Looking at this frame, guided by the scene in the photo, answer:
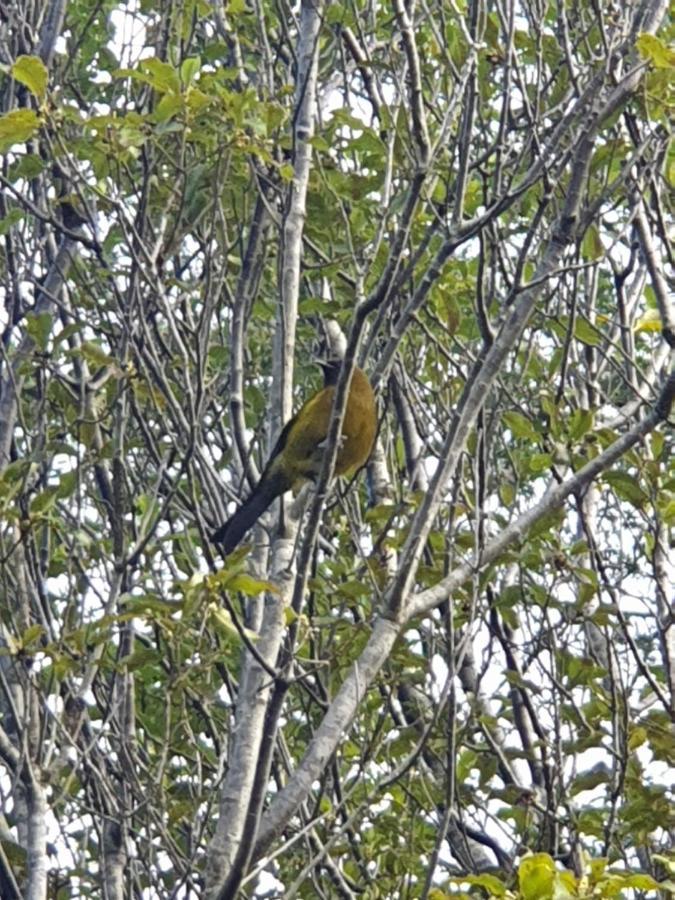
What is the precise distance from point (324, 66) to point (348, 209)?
43.8 inches

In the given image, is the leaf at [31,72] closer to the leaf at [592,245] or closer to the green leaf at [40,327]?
the green leaf at [40,327]

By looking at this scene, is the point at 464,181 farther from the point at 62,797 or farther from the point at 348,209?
Answer: the point at 62,797

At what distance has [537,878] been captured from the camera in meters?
3.01

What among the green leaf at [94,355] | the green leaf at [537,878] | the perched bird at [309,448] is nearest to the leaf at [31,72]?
the green leaf at [94,355]

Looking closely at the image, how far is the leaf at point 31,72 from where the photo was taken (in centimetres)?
428

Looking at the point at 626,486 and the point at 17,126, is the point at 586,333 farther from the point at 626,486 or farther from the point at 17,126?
the point at 17,126

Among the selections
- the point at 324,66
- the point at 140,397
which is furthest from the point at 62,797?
the point at 324,66

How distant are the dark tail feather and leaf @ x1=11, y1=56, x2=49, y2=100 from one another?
1539mm

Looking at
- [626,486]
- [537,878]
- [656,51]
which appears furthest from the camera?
[626,486]

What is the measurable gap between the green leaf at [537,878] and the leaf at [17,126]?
2488 millimetres

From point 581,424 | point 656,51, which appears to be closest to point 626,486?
point 581,424

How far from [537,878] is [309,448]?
2999 mm

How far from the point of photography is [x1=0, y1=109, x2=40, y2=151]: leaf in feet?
14.4

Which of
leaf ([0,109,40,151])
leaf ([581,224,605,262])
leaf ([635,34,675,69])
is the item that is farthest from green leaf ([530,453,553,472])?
leaf ([0,109,40,151])
